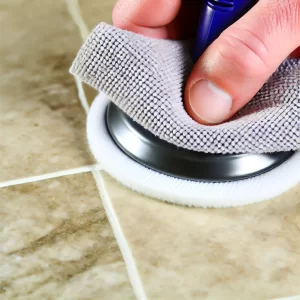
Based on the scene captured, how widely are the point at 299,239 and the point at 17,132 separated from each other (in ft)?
0.96

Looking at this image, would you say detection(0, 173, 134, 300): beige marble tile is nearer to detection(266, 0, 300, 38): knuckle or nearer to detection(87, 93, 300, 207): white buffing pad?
detection(87, 93, 300, 207): white buffing pad

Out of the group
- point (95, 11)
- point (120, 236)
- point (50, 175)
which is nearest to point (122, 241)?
point (120, 236)

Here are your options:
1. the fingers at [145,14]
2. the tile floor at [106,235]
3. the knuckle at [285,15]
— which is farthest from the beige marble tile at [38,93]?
the knuckle at [285,15]

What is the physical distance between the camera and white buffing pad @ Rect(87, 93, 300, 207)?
1.55 ft

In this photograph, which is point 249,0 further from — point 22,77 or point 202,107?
point 22,77

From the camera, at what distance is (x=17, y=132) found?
1.86ft

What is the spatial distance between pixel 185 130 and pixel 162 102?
0.10ft

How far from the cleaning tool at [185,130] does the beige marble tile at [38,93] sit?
0.07 meters

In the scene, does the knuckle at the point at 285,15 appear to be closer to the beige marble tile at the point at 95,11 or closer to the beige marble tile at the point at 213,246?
the beige marble tile at the point at 213,246

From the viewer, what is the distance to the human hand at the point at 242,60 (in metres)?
0.45

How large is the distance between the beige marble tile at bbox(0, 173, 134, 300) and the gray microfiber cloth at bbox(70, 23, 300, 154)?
86 millimetres

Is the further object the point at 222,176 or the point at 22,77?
the point at 22,77

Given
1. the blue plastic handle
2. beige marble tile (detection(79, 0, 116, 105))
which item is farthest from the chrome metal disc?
beige marble tile (detection(79, 0, 116, 105))

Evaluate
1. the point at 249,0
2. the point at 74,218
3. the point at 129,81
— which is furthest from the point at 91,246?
the point at 249,0
